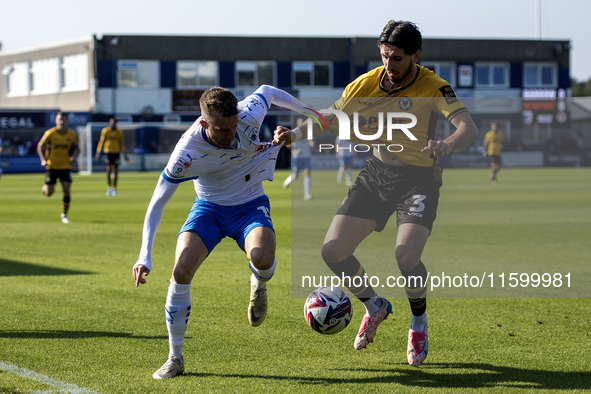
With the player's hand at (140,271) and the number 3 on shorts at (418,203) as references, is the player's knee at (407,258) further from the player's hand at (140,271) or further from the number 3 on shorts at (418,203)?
the player's hand at (140,271)

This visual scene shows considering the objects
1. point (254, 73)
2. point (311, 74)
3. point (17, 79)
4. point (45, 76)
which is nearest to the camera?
point (254, 73)

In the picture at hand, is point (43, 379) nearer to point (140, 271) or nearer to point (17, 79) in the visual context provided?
point (140, 271)

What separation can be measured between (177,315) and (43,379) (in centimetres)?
93

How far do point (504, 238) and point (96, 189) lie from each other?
19098 millimetres

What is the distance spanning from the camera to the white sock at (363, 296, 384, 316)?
628cm

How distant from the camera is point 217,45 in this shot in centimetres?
5712

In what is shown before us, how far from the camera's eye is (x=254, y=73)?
57656mm

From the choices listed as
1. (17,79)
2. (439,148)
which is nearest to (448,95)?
(439,148)

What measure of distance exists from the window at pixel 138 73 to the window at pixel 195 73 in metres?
1.59

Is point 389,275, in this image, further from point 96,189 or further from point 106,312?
point 96,189

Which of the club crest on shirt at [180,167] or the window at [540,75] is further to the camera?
the window at [540,75]

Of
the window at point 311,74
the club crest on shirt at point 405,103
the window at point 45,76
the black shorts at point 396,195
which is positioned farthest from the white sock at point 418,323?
the window at point 45,76

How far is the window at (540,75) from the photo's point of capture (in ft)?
205

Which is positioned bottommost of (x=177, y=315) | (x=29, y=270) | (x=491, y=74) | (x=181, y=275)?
(x=29, y=270)
